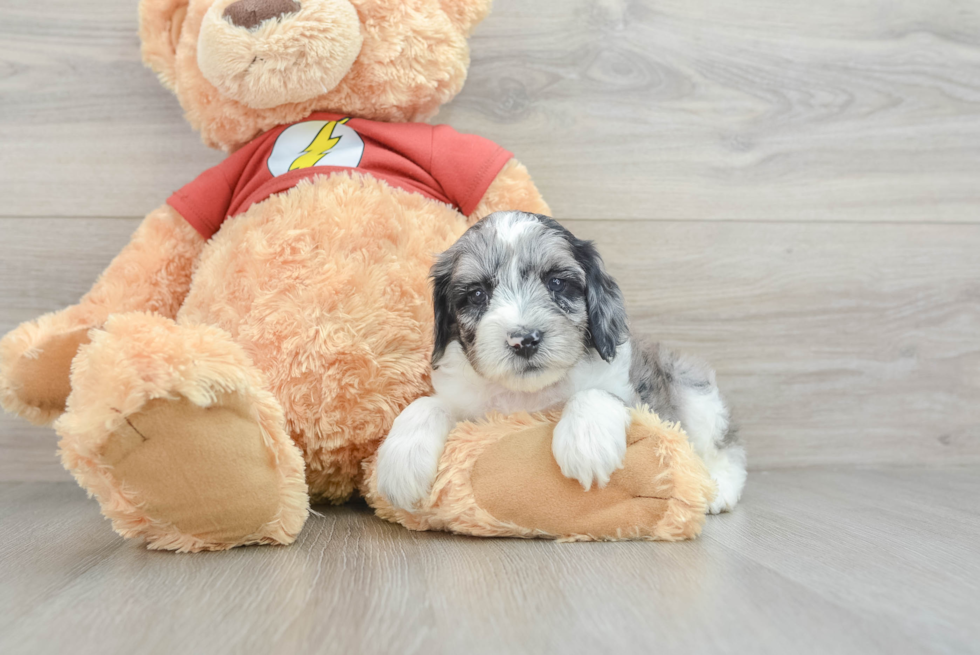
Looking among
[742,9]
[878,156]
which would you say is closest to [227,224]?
[742,9]

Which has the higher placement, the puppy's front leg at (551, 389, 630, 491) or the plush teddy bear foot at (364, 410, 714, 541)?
the puppy's front leg at (551, 389, 630, 491)

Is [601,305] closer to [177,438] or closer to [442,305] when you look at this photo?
[442,305]

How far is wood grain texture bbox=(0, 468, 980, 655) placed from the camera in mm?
923

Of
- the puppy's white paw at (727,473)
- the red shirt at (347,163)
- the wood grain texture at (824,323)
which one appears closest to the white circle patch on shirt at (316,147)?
the red shirt at (347,163)

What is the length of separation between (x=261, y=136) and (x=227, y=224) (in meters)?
0.26

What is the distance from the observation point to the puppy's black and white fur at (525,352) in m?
1.35

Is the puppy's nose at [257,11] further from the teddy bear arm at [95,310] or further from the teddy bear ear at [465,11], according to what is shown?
the teddy bear arm at [95,310]

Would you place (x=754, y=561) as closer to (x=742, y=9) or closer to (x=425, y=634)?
(x=425, y=634)

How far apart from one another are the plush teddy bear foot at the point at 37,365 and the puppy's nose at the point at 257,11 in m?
0.84

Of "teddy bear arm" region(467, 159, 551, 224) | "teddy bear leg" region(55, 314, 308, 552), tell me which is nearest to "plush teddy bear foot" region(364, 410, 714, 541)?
"teddy bear leg" region(55, 314, 308, 552)

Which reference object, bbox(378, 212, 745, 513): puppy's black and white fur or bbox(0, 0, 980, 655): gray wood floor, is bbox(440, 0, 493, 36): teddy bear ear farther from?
bbox(378, 212, 745, 513): puppy's black and white fur

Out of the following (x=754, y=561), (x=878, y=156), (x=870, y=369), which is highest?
(x=878, y=156)

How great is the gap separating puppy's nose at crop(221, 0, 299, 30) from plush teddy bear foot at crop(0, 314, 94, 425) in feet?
2.74

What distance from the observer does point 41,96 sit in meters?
2.13
